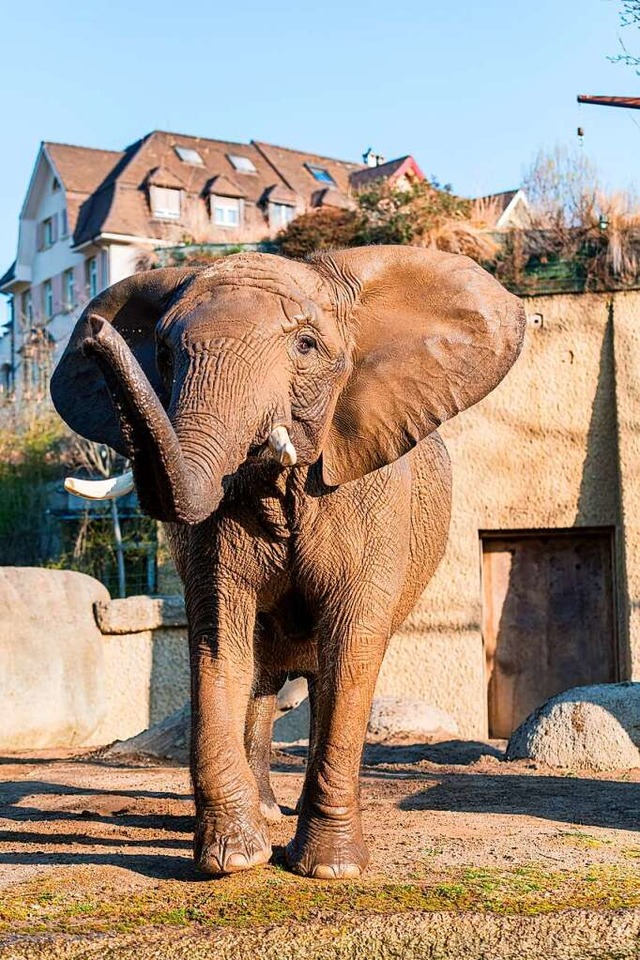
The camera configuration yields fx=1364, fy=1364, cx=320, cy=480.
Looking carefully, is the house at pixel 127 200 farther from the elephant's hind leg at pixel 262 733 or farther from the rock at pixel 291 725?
the elephant's hind leg at pixel 262 733

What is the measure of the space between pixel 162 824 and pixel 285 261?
9.00 ft

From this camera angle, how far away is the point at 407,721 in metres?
11.4

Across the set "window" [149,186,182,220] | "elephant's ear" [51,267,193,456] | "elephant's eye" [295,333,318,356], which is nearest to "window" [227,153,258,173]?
"window" [149,186,182,220]

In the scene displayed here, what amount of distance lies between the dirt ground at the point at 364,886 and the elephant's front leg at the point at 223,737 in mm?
113

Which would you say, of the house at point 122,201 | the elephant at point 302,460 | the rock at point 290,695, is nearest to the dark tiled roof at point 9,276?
the house at point 122,201

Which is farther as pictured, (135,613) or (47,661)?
(135,613)

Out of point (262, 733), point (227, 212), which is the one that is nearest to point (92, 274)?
point (227, 212)

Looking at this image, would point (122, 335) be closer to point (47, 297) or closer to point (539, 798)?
point (539, 798)

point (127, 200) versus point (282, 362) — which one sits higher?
point (127, 200)

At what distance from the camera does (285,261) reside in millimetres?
4961

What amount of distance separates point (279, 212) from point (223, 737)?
39.0 meters

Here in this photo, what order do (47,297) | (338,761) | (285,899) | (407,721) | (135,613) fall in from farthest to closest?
(47,297) < (135,613) < (407,721) < (338,761) < (285,899)

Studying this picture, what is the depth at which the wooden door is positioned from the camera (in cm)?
1263

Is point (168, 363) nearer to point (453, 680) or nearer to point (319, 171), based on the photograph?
point (453, 680)
